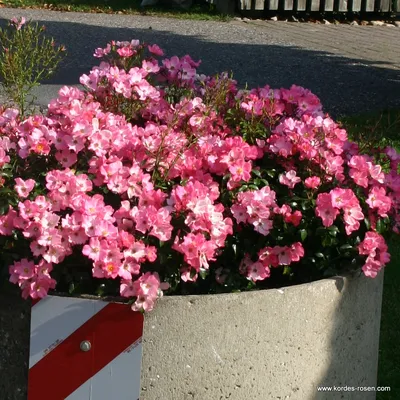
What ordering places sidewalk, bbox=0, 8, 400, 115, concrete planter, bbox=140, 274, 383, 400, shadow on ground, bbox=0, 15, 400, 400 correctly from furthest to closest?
sidewalk, bbox=0, 8, 400, 115 → shadow on ground, bbox=0, 15, 400, 400 → concrete planter, bbox=140, 274, 383, 400

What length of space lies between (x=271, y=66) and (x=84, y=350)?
8.17m

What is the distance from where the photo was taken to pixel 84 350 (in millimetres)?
2605

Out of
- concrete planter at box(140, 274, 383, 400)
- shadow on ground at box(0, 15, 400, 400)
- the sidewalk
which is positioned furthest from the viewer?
the sidewalk

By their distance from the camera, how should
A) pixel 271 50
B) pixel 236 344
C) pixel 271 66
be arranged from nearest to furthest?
pixel 236 344
pixel 271 66
pixel 271 50

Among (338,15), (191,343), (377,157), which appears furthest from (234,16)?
(191,343)

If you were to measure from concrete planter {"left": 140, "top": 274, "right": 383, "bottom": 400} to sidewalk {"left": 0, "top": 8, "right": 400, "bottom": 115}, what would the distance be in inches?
216

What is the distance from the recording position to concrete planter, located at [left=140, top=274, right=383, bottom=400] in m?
2.56

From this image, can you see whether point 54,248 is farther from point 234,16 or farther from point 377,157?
point 234,16

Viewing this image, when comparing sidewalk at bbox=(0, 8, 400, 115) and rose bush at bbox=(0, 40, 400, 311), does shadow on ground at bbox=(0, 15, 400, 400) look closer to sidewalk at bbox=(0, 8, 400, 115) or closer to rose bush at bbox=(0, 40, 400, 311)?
sidewalk at bbox=(0, 8, 400, 115)

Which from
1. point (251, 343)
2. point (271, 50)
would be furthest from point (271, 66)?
point (251, 343)

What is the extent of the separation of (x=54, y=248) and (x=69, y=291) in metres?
0.14

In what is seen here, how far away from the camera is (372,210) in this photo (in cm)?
294

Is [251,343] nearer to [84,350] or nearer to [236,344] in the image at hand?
[236,344]

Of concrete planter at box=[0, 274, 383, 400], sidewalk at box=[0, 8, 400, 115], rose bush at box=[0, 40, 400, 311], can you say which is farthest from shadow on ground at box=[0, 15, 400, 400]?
concrete planter at box=[0, 274, 383, 400]
